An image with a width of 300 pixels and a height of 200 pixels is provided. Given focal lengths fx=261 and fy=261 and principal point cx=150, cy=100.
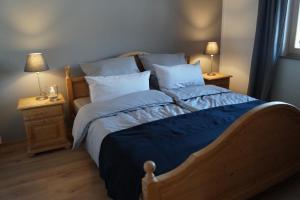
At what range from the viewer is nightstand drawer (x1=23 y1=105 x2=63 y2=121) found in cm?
264

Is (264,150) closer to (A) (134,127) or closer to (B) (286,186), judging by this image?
(B) (286,186)

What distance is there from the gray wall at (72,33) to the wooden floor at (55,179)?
47 cm

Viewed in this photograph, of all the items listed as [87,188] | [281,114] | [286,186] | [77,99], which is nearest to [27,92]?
[77,99]

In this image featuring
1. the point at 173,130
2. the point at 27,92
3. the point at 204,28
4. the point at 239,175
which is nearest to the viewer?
the point at 239,175

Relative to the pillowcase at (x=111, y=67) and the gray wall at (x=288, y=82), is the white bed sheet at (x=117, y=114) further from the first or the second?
the gray wall at (x=288, y=82)

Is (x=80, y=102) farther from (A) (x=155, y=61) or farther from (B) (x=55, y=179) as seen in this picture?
(A) (x=155, y=61)

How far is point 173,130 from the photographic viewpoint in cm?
198

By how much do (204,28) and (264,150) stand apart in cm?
244

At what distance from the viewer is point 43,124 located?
274cm

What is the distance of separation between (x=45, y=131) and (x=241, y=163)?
79.1 inches

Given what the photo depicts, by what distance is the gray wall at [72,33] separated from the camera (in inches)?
110

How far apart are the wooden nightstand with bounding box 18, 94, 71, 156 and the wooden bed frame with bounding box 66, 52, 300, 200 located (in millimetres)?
1710

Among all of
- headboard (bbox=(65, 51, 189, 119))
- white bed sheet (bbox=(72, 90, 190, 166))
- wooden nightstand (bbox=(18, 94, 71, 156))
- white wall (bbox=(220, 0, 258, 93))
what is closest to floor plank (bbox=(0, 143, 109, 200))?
wooden nightstand (bbox=(18, 94, 71, 156))

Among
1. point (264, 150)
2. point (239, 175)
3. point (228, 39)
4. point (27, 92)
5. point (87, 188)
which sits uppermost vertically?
point (228, 39)
